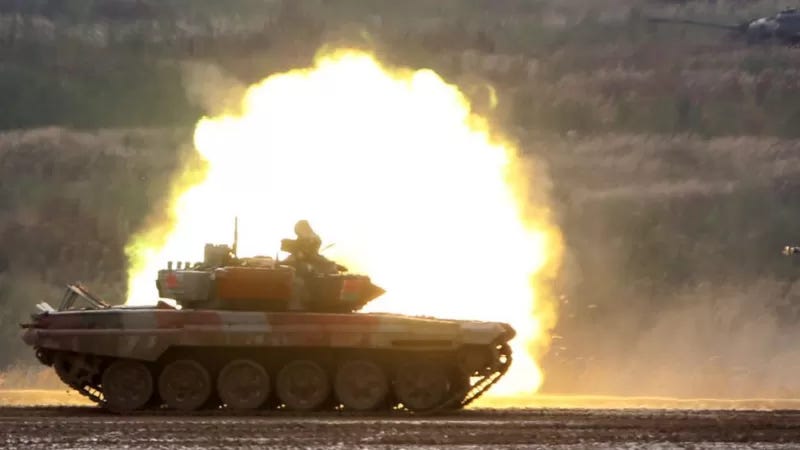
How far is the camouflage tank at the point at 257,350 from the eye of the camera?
1666 inches

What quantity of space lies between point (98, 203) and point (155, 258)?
25.3 metres

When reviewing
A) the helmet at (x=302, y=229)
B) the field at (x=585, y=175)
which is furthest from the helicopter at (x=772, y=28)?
the helmet at (x=302, y=229)

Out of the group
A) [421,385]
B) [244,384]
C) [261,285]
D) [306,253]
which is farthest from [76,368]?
[421,385]

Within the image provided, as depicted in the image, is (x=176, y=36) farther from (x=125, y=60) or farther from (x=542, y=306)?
(x=542, y=306)

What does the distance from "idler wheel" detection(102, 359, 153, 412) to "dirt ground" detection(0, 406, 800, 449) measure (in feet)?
1.57

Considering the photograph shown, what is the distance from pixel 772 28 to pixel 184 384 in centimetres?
4673

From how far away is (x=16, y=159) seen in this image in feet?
262

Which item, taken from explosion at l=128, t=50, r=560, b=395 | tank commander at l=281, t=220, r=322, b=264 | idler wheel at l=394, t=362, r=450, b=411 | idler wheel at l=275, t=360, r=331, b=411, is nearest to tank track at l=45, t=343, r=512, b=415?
idler wheel at l=394, t=362, r=450, b=411

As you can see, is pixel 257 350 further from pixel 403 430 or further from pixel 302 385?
pixel 403 430

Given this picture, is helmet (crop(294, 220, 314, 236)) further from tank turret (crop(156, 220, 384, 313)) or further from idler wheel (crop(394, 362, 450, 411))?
idler wheel (crop(394, 362, 450, 411))

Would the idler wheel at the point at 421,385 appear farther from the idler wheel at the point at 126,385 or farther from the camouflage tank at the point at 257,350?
the idler wheel at the point at 126,385

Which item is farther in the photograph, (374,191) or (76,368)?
(374,191)

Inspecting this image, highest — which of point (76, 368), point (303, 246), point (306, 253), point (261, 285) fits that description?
point (303, 246)

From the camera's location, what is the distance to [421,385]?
141 feet
